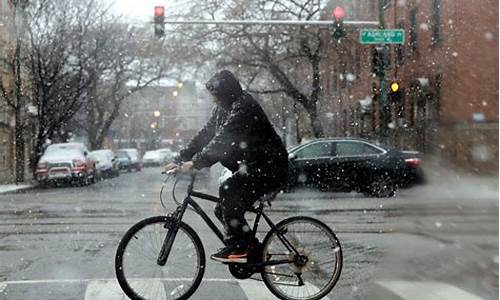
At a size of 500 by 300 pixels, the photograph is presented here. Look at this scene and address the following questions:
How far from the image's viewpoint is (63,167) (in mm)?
28281

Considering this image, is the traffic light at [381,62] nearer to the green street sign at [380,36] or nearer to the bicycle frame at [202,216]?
the green street sign at [380,36]

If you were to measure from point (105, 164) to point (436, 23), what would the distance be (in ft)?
62.4

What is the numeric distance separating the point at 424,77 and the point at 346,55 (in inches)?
312

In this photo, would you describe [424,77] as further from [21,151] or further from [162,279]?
[162,279]

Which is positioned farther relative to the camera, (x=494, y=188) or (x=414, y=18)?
(x=414, y=18)

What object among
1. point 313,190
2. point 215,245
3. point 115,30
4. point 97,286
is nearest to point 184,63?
point 115,30

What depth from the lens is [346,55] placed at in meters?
34.1

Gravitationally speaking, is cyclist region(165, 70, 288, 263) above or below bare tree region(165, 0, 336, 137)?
below

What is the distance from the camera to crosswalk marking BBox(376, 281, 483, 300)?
208 inches

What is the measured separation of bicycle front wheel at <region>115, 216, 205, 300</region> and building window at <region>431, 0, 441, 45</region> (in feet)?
66.9

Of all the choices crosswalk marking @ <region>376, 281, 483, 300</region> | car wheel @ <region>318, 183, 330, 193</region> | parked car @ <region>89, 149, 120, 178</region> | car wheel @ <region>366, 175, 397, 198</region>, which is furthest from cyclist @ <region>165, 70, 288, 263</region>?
parked car @ <region>89, 149, 120, 178</region>

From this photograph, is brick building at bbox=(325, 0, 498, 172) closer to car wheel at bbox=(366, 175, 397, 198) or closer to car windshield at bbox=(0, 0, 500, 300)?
car windshield at bbox=(0, 0, 500, 300)

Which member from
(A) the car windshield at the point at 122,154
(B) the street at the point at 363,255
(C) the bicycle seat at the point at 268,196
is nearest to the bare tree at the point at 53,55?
(A) the car windshield at the point at 122,154

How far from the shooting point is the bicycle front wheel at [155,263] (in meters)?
5.73
